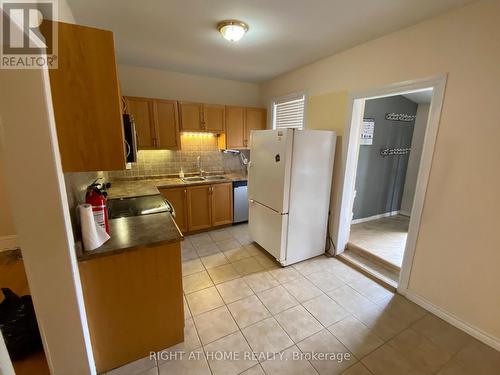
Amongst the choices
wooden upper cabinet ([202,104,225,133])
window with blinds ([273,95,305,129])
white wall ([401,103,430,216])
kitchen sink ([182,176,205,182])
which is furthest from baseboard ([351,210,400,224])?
wooden upper cabinet ([202,104,225,133])

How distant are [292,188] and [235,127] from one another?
1.86 metres

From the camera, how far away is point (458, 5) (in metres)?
1.65

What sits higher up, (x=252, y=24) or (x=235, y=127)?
(x=252, y=24)

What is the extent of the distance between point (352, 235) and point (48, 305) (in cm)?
358

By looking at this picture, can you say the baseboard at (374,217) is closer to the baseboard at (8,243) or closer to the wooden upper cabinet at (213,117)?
the wooden upper cabinet at (213,117)

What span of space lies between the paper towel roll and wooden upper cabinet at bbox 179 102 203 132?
2.38m

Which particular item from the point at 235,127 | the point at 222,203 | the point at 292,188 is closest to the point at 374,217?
the point at 292,188

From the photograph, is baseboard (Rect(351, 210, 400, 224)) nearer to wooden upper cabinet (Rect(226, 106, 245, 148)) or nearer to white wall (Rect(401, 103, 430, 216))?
white wall (Rect(401, 103, 430, 216))

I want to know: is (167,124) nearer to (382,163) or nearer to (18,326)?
(18,326)

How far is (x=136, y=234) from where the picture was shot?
61.3 inches

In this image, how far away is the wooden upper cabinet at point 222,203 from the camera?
3609mm

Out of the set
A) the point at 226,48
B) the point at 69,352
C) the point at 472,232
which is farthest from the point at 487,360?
the point at 226,48

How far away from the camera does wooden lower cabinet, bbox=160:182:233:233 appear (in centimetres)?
334

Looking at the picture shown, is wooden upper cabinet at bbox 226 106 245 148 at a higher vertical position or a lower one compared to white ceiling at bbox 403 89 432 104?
lower
